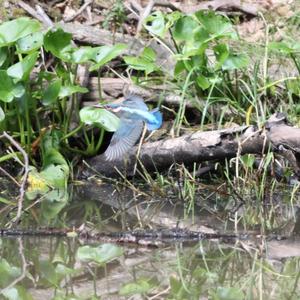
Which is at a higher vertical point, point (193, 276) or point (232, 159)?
point (193, 276)

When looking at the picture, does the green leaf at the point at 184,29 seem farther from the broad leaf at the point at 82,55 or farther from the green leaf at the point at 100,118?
the green leaf at the point at 100,118

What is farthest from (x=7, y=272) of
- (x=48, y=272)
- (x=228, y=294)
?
(x=228, y=294)

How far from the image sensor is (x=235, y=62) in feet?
14.2

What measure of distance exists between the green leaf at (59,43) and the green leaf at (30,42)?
3 centimetres

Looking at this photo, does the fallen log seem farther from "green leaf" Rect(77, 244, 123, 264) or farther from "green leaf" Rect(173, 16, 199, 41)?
"green leaf" Rect(77, 244, 123, 264)

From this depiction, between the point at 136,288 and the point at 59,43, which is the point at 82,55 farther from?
the point at 136,288

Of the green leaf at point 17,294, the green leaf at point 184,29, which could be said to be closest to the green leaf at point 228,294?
the green leaf at point 17,294

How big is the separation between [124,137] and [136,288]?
1575 millimetres

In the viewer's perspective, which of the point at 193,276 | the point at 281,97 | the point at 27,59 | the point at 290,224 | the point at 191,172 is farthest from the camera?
the point at 281,97

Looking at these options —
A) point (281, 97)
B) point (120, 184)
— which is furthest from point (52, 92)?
point (281, 97)

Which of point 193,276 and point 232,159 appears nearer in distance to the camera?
point 193,276

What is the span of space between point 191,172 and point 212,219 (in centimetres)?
72

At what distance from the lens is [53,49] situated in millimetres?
4145

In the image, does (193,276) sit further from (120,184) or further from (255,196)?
(120,184)
